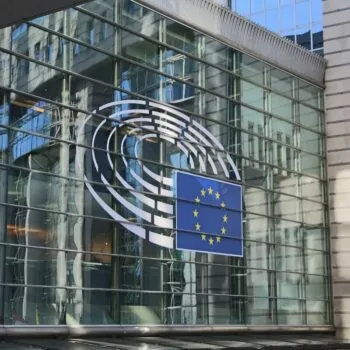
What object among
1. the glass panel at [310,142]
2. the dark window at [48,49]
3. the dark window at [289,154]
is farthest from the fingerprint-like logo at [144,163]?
the glass panel at [310,142]

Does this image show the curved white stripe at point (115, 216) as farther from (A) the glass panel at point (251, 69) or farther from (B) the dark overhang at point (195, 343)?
(A) the glass panel at point (251, 69)

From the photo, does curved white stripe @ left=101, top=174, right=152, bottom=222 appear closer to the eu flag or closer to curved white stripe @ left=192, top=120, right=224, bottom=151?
the eu flag

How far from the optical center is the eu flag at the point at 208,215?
21.7 metres

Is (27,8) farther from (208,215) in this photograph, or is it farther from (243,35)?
(243,35)

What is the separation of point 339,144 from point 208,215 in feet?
26.2

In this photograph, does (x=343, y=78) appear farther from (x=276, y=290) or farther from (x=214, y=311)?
(x=214, y=311)

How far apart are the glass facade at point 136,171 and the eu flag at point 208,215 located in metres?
0.28

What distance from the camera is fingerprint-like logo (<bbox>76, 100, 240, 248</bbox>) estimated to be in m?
19.7

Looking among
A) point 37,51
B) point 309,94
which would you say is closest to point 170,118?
point 37,51

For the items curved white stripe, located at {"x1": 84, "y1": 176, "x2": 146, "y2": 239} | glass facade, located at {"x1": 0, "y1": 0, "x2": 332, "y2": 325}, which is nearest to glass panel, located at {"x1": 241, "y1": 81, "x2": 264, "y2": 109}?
glass facade, located at {"x1": 0, "y1": 0, "x2": 332, "y2": 325}

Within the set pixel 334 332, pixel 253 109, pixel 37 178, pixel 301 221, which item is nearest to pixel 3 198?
pixel 37 178

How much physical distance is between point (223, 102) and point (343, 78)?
6.55m

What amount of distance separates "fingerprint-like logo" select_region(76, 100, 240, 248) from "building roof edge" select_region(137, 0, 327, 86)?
298cm

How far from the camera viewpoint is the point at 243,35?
2492 centimetres
